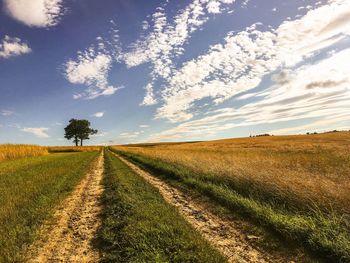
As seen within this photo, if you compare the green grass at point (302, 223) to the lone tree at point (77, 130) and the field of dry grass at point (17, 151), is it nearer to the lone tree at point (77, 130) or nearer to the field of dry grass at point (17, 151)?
the field of dry grass at point (17, 151)

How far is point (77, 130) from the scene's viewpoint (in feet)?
338

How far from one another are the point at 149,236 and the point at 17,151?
36222 millimetres

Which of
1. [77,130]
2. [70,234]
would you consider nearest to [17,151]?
[70,234]

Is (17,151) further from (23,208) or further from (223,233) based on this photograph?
(223,233)

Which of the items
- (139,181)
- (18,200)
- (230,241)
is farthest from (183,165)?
(230,241)

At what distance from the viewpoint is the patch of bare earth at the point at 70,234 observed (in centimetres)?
604

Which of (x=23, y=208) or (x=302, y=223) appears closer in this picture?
(x=302, y=223)

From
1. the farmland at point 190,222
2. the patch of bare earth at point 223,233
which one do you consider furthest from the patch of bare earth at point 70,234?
the patch of bare earth at point 223,233

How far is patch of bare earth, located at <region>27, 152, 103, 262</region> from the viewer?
19.8ft

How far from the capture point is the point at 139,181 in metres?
15.1

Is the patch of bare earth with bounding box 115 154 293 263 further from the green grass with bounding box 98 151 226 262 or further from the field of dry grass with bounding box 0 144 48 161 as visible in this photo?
the field of dry grass with bounding box 0 144 48 161

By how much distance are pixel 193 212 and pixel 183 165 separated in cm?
1022

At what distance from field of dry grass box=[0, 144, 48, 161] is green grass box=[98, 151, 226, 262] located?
97.0 ft

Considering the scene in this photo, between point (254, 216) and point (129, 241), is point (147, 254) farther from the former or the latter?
point (254, 216)
